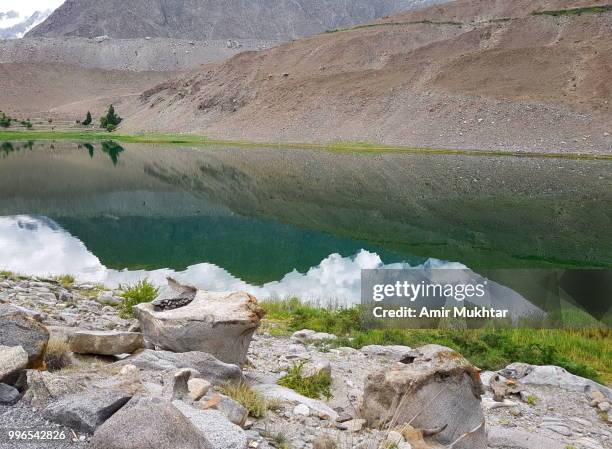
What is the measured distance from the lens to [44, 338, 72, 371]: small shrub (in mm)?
8398

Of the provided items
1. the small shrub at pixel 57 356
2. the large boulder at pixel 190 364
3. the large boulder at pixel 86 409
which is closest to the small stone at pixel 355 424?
the large boulder at pixel 190 364

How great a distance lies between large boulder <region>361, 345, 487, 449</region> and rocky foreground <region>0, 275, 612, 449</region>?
2 cm

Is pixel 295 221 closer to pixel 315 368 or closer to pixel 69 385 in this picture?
pixel 315 368

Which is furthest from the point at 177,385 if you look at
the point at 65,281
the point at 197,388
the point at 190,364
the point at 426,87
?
the point at 426,87

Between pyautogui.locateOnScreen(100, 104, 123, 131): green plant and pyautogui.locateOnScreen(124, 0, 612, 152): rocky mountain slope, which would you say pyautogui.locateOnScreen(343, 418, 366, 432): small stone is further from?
pyautogui.locateOnScreen(100, 104, 123, 131): green plant

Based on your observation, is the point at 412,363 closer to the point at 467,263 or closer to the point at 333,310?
the point at 333,310

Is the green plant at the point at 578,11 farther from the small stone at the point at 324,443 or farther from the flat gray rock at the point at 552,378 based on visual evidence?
the small stone at the point at 324,443

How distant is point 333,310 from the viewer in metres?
19.8

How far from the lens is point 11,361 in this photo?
7.02 metres

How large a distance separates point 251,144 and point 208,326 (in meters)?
111

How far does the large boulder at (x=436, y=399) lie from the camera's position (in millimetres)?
8242

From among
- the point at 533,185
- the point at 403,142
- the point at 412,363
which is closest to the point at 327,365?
the point at 412,363

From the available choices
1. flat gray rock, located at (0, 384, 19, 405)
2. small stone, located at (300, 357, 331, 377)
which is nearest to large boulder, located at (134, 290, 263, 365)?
small stone, located at (300, 357, 331, 377)

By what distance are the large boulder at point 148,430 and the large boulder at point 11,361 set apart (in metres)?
1.82
